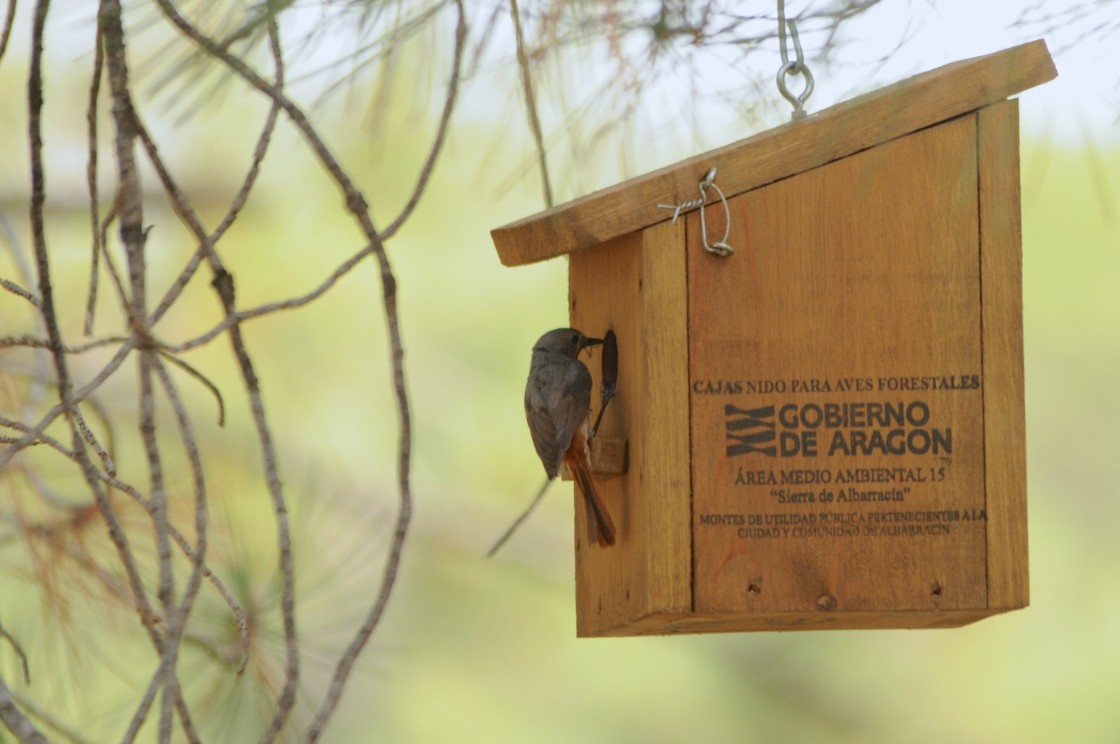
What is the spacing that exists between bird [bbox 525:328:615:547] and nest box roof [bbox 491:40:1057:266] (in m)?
0.29

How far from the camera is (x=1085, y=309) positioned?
17.2ft

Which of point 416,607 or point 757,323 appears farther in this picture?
point 416,607

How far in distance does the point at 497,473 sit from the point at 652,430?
2316 millimetres

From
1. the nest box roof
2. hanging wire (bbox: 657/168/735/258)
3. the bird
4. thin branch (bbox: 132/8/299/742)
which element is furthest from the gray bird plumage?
thin branch (bbox: 132/8/299/742)

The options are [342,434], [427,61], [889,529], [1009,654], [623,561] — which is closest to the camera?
[427,61]

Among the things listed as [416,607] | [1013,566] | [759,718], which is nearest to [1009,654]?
[759,718]

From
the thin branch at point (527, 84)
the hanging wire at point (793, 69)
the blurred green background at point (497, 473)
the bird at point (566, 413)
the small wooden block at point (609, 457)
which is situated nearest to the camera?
the thin branch at point (527, 84)

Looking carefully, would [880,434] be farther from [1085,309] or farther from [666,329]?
[1085,309]

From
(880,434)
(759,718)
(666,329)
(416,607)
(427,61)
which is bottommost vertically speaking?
(759,718)

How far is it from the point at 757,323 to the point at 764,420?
15 cm

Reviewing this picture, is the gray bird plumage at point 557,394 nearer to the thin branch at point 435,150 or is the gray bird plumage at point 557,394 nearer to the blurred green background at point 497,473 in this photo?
the thin branch at point 435,150

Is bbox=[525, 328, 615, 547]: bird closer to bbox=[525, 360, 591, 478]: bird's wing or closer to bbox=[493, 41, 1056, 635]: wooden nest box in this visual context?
bbox=[525, 360, 591, 478]: bird's wing

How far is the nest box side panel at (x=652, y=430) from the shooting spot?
2480mm

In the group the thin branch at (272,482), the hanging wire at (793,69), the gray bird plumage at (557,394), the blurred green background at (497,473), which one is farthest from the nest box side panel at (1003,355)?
the blurred green background at (497,473)
